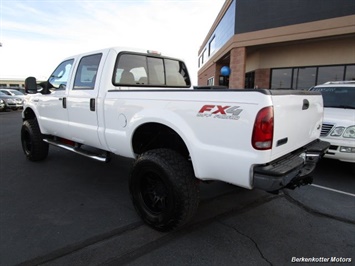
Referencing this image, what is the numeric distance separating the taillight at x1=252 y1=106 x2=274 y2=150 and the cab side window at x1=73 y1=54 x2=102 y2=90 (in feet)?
Result: 8.43

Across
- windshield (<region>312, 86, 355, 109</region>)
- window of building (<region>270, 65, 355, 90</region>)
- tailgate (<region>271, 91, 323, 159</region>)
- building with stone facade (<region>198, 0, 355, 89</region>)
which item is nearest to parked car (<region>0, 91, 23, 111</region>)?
building with stone facade (<region>198, 0, 355, 89</region>)

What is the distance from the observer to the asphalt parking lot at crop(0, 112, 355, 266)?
8.70 feet

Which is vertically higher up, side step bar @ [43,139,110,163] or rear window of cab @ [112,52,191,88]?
rear window of cab @ [112,52,191,88]

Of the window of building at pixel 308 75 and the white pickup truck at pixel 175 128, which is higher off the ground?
the window of building at pixel 308 75

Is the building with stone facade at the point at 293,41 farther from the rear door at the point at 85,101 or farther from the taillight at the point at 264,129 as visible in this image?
the taillight at the point at 264,129

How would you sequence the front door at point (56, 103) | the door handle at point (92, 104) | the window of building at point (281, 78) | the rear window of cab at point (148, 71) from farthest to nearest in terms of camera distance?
the window of building at point (281, 78)
the front door at point (56, 103)
the rear window of cab at point (148, 71)
the door handle at point (92, 104)

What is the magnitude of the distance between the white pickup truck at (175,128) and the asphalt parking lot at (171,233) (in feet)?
1.18

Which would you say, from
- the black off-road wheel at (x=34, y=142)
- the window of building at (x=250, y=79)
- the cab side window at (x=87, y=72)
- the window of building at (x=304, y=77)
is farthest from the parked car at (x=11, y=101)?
the window of building at (x=304, y=77)

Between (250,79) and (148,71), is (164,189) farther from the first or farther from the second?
(250,79)

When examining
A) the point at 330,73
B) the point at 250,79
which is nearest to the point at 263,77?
the point at 250,79

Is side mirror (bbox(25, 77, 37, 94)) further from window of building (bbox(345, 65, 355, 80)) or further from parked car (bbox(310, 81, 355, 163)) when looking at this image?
window of building (bbox(345, 65, 355, 80))

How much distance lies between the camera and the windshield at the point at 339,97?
591 centimetres

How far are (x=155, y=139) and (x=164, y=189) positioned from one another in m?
0.78

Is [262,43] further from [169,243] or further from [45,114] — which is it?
[169,243]
